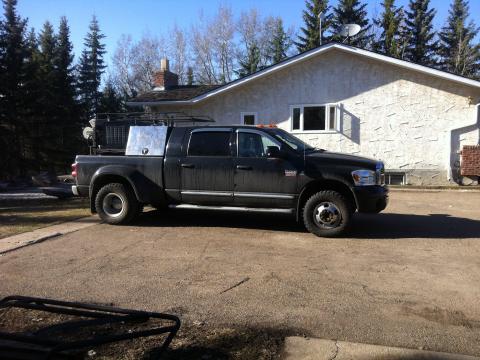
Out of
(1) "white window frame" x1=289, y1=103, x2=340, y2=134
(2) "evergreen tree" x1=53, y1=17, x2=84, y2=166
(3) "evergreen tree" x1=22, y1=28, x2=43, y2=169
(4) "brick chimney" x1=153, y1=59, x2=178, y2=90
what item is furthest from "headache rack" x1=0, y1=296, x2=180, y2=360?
(2) "evergreen tree" x1=53, y1=17, x2=84, y2=166

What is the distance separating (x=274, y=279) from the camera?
539 centimetres

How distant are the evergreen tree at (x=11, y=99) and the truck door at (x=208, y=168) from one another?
72.3 feet

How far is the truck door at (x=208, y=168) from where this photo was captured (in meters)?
8.22

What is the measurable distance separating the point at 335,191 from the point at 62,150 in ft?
97.0

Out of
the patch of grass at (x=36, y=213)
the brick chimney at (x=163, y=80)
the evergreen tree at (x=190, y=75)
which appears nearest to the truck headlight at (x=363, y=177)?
the patch of grass at (x=36, y=213)

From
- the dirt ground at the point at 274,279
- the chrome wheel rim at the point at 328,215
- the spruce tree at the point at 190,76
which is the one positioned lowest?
the dirt ground at the point at 274,279

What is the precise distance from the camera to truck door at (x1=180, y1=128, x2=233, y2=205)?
27.0 ft

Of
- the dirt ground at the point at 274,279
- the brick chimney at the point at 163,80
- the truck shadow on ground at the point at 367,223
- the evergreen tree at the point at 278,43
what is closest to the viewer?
the dirt ground at the point at 274,279

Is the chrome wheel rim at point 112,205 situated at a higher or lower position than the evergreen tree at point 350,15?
lower

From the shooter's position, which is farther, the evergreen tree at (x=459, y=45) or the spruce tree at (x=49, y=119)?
the evergreen tree at (x=459, y=45)

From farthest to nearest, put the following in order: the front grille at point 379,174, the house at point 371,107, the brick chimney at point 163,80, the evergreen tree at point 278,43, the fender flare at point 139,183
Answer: the evergreen tree at point 278,43 → the brick chimney at point 163,80 → the house at point 371,107 → the fender flare at point 139,183 → the front grille at point 379,174

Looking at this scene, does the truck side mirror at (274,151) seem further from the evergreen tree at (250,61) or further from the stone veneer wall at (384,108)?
the evergreen tree at (250,61)

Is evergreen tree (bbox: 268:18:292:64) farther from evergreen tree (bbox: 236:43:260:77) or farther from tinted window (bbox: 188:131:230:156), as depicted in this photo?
tinted window (bbox: 188:131:230:156)

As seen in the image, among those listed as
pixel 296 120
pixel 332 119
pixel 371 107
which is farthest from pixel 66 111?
pixel 371 107
